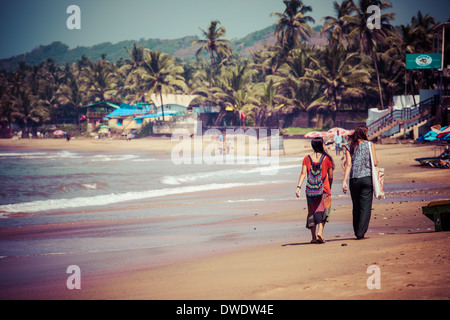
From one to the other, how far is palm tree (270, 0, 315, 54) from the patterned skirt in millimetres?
52422

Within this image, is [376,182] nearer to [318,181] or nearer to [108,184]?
[318,181]

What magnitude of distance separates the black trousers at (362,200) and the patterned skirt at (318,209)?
398mm

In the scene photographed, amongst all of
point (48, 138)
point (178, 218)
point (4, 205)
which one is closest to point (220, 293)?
point (178, 218)

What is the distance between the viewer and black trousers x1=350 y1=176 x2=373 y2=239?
20.4ft

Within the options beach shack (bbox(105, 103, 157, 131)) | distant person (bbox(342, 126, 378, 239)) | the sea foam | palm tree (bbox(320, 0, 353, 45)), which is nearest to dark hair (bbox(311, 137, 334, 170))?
distant person (bbox(342, 126, 378, 239))

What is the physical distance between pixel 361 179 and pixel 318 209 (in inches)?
29.2

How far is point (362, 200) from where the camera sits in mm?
6246

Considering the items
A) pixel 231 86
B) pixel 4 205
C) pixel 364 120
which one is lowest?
pixel 4 205

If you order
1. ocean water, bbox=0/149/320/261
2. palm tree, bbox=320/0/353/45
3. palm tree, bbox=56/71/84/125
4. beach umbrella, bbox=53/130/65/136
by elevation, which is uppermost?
palm tree, bbox=320/0/353/45

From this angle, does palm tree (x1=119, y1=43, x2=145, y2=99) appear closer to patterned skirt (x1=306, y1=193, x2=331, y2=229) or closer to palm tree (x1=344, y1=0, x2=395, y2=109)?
palm tree (x1=344, y1=0, x2=395, y2=109)

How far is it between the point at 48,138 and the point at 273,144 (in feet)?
163

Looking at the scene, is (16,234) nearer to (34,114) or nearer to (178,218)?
(178,218)

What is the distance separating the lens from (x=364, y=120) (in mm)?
41531

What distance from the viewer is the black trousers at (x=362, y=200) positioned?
6.21m
